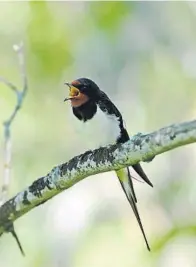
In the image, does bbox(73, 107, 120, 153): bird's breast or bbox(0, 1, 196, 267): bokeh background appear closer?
bbox(73, 107, 120, 153): bird's breast

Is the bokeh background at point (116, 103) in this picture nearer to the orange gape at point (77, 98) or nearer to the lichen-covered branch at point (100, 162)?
the orange gape at point (77, 98)

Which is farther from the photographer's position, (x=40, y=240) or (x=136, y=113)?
(x=136, y=113)

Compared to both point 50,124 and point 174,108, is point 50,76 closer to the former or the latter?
point 50,124

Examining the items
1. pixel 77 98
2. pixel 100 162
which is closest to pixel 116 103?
pixel 77 98

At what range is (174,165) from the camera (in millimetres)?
6289

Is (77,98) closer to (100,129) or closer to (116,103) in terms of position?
(100,129)

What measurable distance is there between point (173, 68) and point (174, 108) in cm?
47

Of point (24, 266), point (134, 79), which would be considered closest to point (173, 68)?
point (134, 79)

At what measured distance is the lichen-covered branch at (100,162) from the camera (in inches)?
72.2

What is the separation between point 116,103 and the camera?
22.7 feet

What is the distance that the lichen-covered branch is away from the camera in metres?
1.83

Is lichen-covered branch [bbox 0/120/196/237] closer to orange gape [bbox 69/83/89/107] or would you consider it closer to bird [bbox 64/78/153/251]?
bird [bbox 64/78/153/251]

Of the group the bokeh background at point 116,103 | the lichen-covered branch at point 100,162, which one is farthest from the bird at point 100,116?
the bokeh background at point 116,103

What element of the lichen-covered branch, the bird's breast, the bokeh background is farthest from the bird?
the bokeh background
